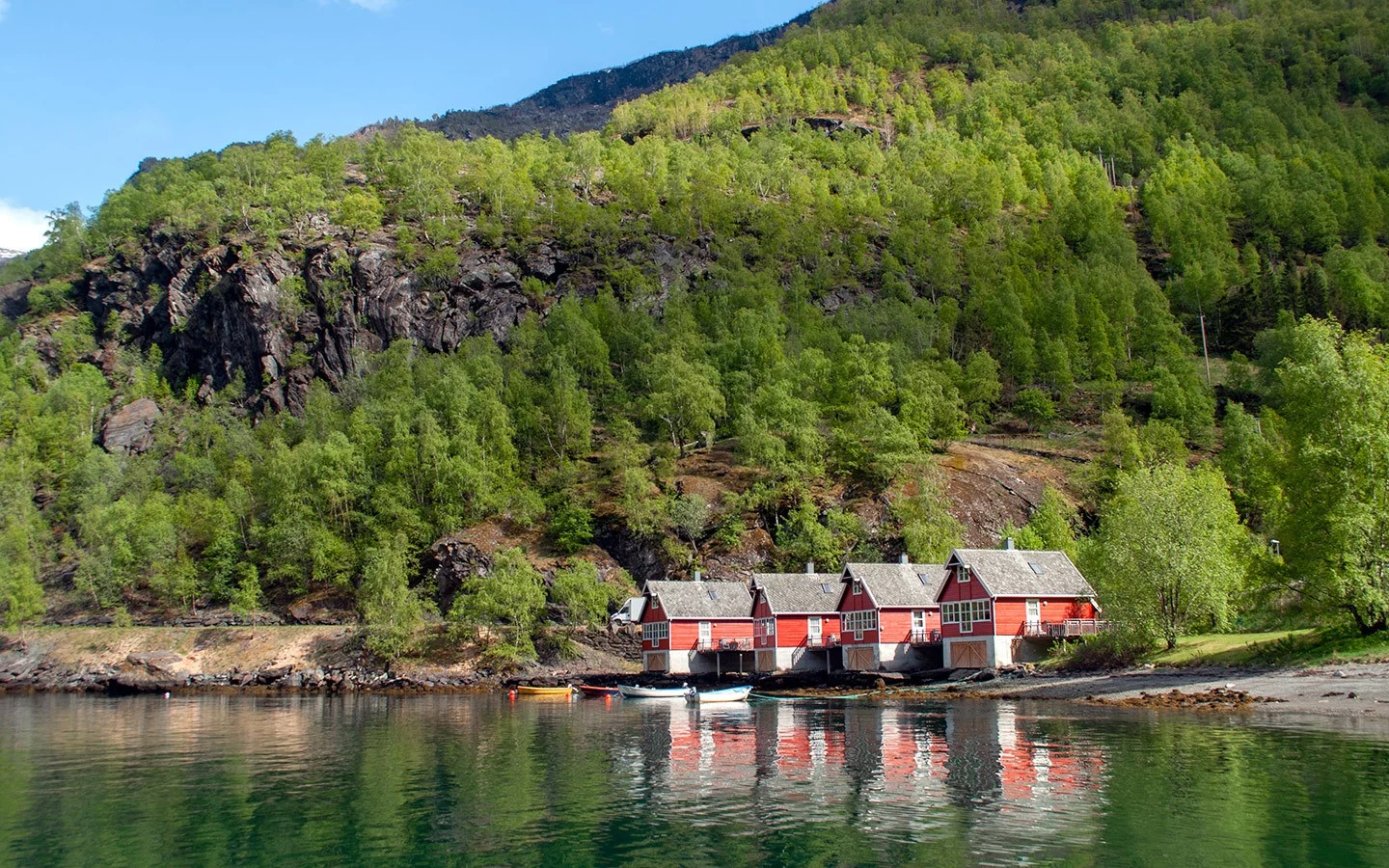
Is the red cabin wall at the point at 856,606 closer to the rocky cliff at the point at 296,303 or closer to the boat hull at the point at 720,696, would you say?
the boat hull at the point at 720,696

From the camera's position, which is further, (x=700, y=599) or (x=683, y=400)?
(x=683, y=400)

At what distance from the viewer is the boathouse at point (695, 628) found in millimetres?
87562

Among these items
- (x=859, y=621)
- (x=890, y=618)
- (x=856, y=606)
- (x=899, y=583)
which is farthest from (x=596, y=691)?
(x=899, y=583)

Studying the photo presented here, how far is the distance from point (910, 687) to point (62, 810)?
53.7 metres

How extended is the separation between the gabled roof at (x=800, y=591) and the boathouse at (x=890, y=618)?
4.19 metres

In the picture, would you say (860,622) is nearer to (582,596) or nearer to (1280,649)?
(582,596)

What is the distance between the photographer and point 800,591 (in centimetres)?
8769

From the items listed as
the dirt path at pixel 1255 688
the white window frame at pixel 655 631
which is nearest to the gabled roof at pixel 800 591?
the white window frame at pixel 655 631

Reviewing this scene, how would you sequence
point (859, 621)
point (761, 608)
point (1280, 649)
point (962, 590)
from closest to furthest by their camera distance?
point (1280, 649)
point (962, 590)
point (859, 621)
point (761, 608)

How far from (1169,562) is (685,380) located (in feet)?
211

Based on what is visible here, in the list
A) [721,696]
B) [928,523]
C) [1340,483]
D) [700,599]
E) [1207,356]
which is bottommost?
[721,696]

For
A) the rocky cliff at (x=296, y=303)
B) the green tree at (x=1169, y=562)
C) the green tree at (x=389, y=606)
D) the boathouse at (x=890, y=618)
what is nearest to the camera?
the green tree at (x=1169, y=562)

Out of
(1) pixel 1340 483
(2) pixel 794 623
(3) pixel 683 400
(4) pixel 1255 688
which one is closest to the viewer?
(4) pixel 1255 688

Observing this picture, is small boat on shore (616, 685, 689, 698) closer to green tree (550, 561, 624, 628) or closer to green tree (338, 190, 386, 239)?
green tree (550, 561, 624, 628)
